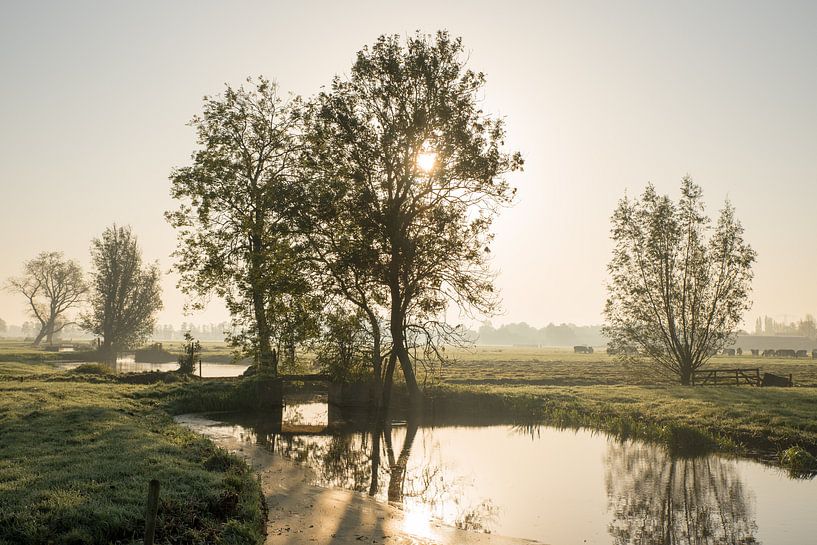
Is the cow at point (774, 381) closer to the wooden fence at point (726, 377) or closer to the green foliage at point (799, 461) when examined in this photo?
the wooden fence at point (726, 377)

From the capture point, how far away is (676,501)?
18.2 meters

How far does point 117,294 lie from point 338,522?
252ft

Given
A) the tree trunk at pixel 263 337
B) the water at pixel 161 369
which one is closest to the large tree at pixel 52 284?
the water at pixel 161 369

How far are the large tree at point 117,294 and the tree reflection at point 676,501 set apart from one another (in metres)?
73.2

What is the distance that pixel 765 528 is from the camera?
15820 millimetres

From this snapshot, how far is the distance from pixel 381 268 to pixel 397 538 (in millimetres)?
20333

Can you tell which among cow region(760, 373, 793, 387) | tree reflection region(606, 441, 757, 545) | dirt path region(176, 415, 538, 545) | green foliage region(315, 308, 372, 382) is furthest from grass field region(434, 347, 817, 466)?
dirt path region(176, 415, 538, 545)

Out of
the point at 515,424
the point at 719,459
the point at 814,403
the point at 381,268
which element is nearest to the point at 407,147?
the point at 381,268

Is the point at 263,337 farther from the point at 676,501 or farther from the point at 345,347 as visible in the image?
the point at 676,501

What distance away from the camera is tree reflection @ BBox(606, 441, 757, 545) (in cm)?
1513

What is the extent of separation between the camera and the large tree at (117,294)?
3118 inches

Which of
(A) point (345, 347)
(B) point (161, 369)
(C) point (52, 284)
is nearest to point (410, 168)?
(A) point (345, 347)

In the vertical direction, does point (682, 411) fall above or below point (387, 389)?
below

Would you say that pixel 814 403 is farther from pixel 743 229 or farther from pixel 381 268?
pixel 381 268
